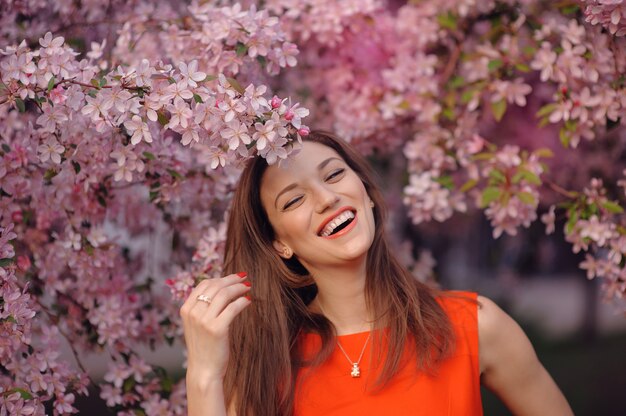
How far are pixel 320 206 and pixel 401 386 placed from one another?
540 mm

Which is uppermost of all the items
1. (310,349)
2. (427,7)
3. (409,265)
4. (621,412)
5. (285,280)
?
(427,7)

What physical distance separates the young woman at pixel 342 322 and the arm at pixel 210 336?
5.0 inches

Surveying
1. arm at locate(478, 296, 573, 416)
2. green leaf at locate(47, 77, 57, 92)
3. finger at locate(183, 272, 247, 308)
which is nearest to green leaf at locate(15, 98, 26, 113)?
green leaf at locate(47, 77, 57, 92)

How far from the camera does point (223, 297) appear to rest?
198cm

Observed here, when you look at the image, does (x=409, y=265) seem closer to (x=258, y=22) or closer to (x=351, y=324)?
(x=351, y=324)

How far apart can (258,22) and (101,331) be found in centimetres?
109

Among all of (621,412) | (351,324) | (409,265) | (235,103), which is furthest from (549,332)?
(235,103)

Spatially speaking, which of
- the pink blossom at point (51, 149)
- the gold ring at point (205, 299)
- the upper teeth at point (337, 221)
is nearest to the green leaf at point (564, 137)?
the upper teeth at point (337, 221)

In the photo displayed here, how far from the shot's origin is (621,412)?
16.9ft

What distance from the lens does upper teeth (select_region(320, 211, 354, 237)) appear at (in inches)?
85.3

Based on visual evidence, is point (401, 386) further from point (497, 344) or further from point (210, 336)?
point (210, 336)

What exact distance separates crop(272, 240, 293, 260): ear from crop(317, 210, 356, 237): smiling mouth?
18cm

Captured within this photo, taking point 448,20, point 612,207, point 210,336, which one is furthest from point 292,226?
point 448,20

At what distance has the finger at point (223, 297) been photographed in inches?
77.6
